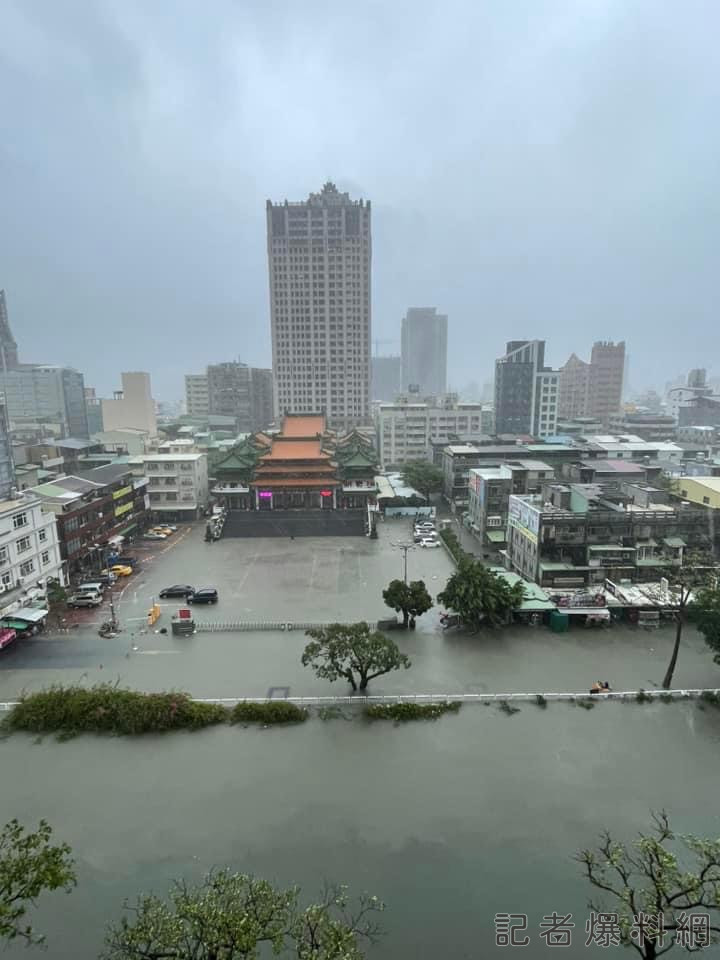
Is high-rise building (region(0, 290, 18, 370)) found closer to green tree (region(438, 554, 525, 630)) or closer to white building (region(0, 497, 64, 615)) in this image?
white building (region(0, 497, 64, 615))

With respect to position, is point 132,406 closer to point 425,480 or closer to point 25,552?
point 425,480

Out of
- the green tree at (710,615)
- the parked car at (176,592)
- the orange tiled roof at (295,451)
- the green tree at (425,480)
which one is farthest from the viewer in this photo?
the green tree at (425,480)

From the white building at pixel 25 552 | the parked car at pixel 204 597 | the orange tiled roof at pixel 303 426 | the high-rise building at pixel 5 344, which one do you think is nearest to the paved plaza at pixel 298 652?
the parked car at pixel 204 597

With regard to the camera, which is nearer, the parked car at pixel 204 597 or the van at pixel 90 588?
the parked car at pixel 204 597

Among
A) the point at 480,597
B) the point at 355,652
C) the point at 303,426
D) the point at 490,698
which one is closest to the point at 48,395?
the point at 303,426

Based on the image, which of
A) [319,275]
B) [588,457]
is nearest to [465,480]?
[588,457]

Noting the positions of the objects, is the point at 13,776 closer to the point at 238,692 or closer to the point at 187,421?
the point at 238,692

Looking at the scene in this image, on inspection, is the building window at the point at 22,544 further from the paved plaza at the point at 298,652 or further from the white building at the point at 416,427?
the white building at the point at 416,427
